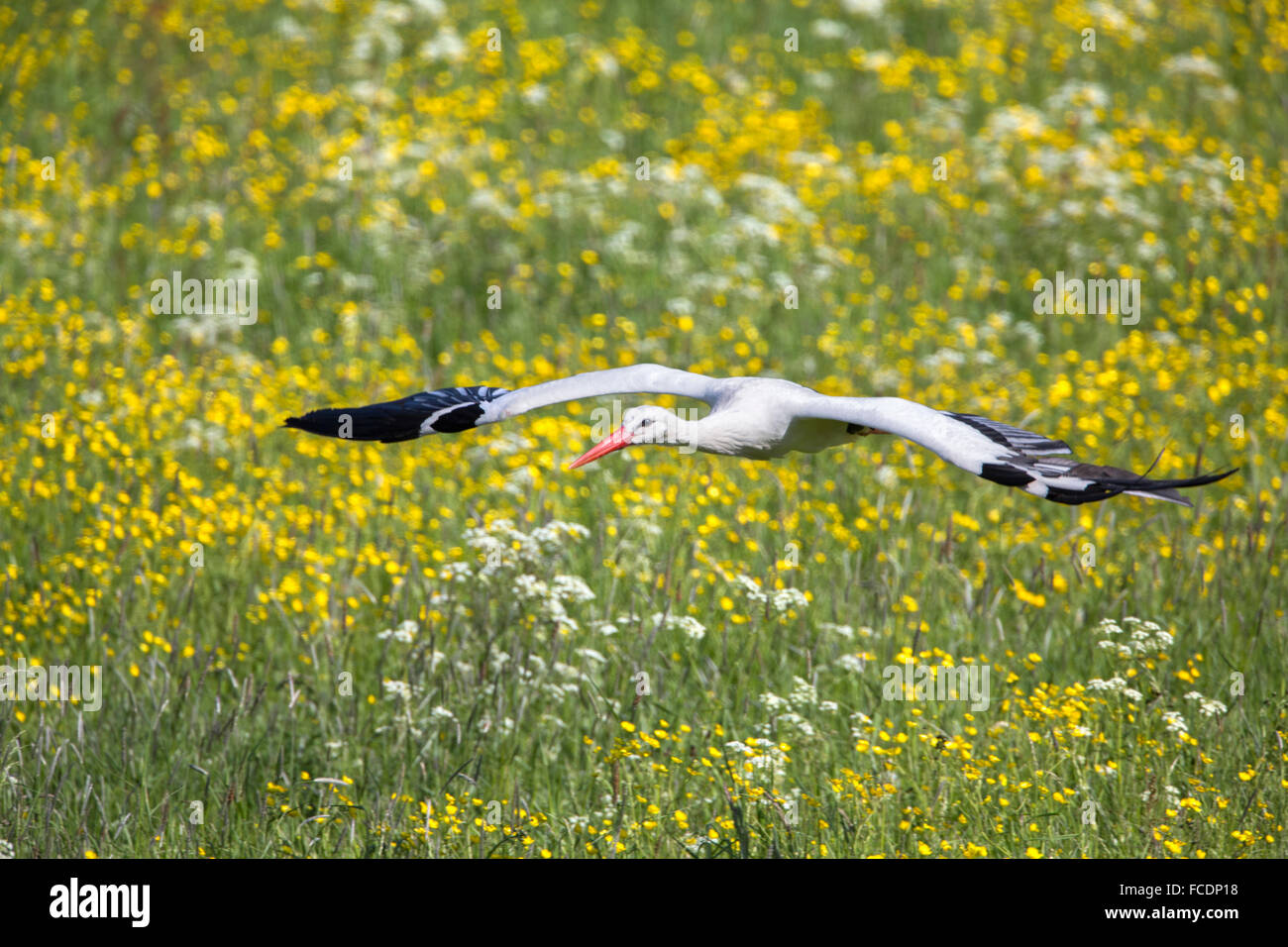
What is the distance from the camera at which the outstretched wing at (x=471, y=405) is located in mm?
6332

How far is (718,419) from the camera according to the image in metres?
6.40

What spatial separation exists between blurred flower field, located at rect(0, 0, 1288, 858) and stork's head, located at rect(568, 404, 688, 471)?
0.71 meters

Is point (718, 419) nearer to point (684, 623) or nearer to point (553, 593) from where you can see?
point (684, 623)

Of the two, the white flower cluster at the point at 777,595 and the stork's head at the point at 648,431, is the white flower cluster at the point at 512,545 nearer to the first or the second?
the stork's head at the point at 648,431

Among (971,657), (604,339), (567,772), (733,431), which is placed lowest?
(567,772)

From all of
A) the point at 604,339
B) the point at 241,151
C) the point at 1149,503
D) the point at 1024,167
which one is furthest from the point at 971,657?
the point at 241,151

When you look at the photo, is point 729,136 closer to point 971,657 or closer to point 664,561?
point 664,561

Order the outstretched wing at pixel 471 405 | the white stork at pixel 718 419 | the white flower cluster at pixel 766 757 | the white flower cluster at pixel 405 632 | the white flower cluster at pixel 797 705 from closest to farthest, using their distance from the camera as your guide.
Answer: the white stork at pixel 718 419
the white flower cluster at pixel 766 757
the white flower cluster at pixel 797 705
the outstretched wing at pixel 471 405
the white flower cluster at pixel 405 632

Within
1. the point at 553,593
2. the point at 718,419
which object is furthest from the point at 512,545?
the point at 718,419

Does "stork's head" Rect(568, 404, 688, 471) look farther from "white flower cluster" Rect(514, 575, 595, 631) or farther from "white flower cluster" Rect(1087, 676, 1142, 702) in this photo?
"white flower cluster" Rect(1087, 676, 1142, 702)

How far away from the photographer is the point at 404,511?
27.6 feet

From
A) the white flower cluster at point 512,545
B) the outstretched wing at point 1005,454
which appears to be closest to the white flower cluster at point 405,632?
the white flower cluster at point 512,545

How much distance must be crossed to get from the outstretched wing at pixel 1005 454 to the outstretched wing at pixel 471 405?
1107mm

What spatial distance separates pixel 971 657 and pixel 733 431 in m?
1.65
